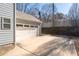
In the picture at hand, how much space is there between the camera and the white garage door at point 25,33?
354 cm

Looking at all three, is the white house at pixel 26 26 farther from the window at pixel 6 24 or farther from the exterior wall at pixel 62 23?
the exterior wall at pixel 62 23

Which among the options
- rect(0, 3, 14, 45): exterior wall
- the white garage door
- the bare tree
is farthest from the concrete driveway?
the bare tree

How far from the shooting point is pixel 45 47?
140 inches

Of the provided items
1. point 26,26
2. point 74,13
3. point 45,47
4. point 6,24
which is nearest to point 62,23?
point 74,13

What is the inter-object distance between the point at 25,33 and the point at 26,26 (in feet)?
0.36

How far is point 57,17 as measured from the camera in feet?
11.7

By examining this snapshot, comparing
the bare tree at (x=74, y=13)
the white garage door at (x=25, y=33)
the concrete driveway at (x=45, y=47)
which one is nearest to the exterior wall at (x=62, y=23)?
the bare tree at (x=74, y=13)

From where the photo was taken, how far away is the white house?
3545 mm

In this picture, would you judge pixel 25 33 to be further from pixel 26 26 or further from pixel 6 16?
pixel 6 16

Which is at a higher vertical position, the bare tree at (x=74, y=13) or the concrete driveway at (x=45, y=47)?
the bare tree at (x=74, y=13)

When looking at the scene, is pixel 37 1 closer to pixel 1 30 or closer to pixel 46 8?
pixel 46 8

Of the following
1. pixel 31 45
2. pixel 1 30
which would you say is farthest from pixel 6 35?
pixel 31 45

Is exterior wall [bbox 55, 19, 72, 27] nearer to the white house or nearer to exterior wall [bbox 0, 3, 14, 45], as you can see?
the white house

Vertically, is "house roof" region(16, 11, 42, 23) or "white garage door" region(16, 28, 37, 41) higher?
"house roof" region(16, 11, 42, 23)
